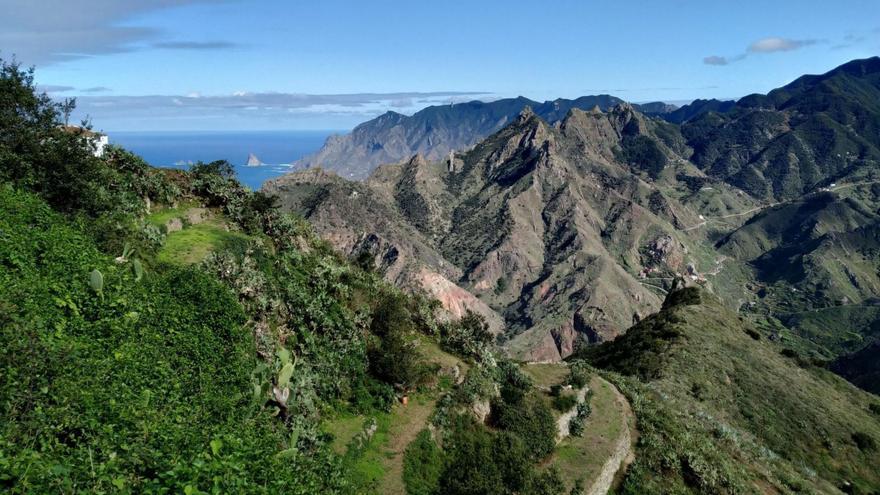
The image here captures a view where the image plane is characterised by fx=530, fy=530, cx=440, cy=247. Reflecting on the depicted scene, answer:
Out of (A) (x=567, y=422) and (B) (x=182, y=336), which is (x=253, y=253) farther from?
(A) (x=567, y=422)

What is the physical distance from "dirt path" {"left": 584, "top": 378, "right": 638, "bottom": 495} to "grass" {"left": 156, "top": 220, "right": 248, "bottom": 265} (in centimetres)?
1996

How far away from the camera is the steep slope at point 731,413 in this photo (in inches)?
1131

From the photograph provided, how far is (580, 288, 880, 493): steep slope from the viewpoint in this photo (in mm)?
28719

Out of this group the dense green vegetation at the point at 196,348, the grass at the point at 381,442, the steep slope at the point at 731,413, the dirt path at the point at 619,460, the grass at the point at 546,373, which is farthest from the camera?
the grass at the point at 546,373

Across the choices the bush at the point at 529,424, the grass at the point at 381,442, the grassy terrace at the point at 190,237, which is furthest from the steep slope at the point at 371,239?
the grass at the point at 381,442

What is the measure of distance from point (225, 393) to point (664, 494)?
21.5 meters

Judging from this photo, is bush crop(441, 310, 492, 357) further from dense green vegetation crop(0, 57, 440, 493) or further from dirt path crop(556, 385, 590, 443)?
dirt path crop(556, 385, 590, 443)

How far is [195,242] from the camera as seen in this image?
24750mm

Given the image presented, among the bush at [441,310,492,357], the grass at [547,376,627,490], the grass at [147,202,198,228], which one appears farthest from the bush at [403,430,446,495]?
the grass at [147,202,198,228]

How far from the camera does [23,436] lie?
376 inches

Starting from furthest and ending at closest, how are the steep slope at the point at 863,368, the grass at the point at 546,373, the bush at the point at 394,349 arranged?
the steep slope at the point at 863,368 → the grass at the point at 546,373 → the bush at the point at 394,349

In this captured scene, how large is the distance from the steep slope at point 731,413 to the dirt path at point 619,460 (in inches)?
19.5

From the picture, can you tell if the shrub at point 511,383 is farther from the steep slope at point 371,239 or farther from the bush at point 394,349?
the steep slope at point 371,239

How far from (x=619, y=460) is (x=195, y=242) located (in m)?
23.3
